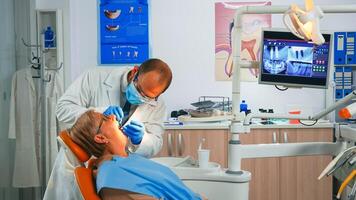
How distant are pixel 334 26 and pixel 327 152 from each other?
7.00ft

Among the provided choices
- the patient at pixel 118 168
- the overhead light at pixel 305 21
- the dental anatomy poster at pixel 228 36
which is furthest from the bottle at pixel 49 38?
the overhead light at pixel 305 21

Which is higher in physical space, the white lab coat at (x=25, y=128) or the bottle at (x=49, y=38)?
the bottle at (x=49, y=38)

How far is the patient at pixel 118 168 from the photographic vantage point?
4.75ft

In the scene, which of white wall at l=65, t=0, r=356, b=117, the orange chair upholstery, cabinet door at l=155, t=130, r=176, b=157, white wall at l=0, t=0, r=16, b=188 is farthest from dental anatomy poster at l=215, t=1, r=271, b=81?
the orange chair upholstery

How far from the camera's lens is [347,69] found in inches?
135

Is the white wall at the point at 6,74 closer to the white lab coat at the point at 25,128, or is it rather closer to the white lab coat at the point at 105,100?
the white lab coat at the point at 25,128

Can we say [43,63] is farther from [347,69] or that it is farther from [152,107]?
[347,69]

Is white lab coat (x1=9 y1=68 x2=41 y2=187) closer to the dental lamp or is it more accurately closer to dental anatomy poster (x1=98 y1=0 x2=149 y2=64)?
dental anatomy poster (x1=98 y1=0 x2=149 y2=64)

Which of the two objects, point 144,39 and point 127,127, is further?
point 144,39

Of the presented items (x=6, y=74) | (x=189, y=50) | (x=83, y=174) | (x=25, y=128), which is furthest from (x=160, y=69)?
(x=189, y=50)

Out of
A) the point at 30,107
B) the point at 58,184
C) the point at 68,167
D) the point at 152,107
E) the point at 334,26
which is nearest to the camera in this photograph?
the point at 68,167

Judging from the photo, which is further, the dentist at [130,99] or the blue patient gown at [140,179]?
the dentist at [130,99]

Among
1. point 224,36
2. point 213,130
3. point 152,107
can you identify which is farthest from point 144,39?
point 152,107

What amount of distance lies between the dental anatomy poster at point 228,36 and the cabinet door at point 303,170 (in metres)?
0.71
